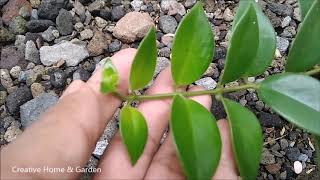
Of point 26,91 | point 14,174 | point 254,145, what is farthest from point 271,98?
point 26,91

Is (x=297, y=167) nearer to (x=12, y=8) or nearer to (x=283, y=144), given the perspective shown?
(x=283, y=144)

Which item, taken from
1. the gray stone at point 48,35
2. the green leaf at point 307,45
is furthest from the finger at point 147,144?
the gray stone at point 48,35

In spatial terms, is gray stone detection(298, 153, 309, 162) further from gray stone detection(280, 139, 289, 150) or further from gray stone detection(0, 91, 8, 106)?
gray stone detection(0, 91, 8, 106)

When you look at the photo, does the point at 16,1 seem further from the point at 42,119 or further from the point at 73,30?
the point at 42,119

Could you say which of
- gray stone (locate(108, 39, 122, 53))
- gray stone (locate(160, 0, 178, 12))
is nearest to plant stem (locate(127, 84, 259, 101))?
Result: gray stone (locate(108, 39, 122, 53))

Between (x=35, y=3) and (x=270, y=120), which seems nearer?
(x=270, y=120)

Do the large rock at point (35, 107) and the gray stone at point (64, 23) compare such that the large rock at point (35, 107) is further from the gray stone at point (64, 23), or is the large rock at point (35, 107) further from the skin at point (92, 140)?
the skin at point (92, 140)

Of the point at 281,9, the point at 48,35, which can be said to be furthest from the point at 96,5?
the point at 281,9
